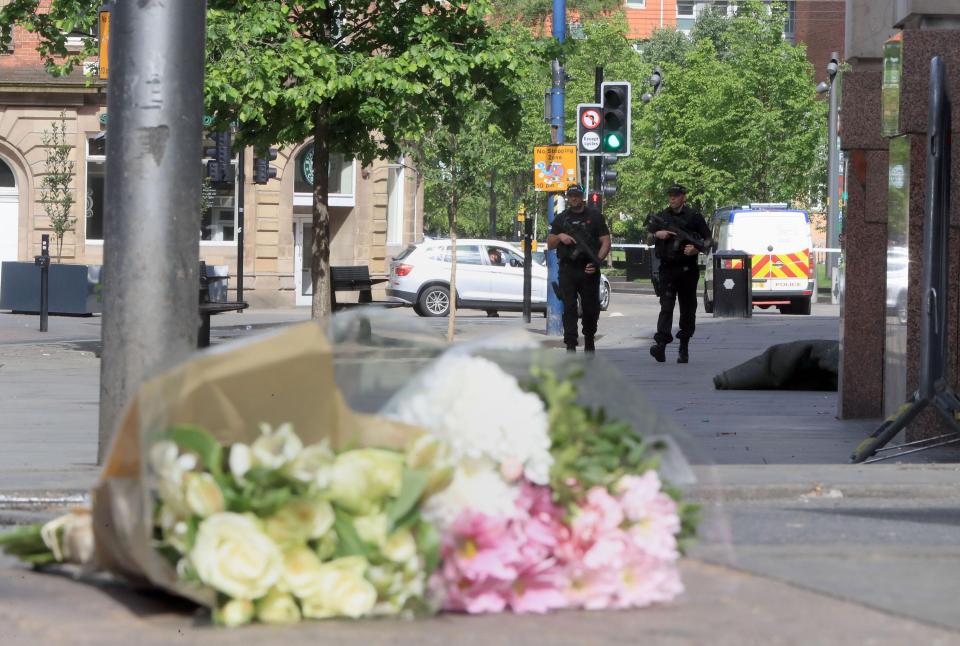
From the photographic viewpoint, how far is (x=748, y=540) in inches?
226

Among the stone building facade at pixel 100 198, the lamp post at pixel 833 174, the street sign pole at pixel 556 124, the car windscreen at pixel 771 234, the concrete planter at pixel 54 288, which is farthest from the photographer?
the lamp post at pixel 833 174

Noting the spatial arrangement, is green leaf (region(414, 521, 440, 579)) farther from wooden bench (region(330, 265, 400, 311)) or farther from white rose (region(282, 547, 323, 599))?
wooden bench (region(330, 265, 400, 311))

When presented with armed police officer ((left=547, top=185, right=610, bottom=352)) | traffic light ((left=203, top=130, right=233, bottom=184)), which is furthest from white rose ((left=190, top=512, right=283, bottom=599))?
traffic light ((left=203, top=130, right=233, bottom=184))

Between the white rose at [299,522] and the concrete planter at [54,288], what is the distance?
913 inches

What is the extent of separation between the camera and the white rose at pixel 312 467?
3.92 meters

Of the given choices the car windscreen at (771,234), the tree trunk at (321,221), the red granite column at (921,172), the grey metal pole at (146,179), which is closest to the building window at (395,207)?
the car windscreen at (771,234)

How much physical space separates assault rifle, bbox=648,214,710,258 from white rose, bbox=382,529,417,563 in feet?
38.7

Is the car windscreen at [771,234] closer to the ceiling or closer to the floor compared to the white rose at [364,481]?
closer to the ceiling

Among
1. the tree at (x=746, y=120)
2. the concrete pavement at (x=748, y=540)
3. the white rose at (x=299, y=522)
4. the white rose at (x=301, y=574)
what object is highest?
the tree at (x=746, y=120)

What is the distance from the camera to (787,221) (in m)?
32.4

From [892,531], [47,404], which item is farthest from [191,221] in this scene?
[47,404]

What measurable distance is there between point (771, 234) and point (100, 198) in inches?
570

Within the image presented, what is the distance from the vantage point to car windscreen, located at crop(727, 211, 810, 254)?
32.3 m

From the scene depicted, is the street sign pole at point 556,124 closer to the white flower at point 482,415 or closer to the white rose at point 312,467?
the white flower at point 482,415
